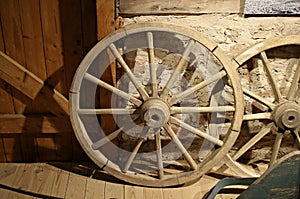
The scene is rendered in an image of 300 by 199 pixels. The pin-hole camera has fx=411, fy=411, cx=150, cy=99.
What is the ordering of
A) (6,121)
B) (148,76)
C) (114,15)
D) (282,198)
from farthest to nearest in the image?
(6,121)
(148,76)
(114,15)
(282,198)

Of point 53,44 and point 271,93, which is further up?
point 271,93

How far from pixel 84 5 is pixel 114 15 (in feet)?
0.59

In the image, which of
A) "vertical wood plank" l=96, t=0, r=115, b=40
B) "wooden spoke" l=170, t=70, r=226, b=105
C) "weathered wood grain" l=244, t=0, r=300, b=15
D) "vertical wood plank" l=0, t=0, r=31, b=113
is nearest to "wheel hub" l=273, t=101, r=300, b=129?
"wooden spoke" l=170, t=70, r=226, b=105

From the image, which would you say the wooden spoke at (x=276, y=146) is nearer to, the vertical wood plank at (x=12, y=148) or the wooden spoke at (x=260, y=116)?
the wooden spoke at (x=260, y=116)

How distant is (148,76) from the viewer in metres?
2.28

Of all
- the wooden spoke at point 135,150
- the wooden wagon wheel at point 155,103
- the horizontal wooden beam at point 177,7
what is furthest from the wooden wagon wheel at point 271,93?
the wooden spoke at point 135,150

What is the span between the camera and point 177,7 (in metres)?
2.11

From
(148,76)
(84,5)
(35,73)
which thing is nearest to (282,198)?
(148,76)

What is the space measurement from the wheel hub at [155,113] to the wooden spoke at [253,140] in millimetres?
497

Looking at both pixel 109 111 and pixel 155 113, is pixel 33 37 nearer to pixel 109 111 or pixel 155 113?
pixel 109 111

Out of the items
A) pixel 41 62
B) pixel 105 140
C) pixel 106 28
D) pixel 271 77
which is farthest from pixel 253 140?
pixel 41 62

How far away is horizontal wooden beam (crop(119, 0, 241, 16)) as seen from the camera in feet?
6.88

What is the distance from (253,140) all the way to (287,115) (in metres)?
0.24

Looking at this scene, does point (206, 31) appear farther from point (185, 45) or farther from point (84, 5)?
point (84, 5)
